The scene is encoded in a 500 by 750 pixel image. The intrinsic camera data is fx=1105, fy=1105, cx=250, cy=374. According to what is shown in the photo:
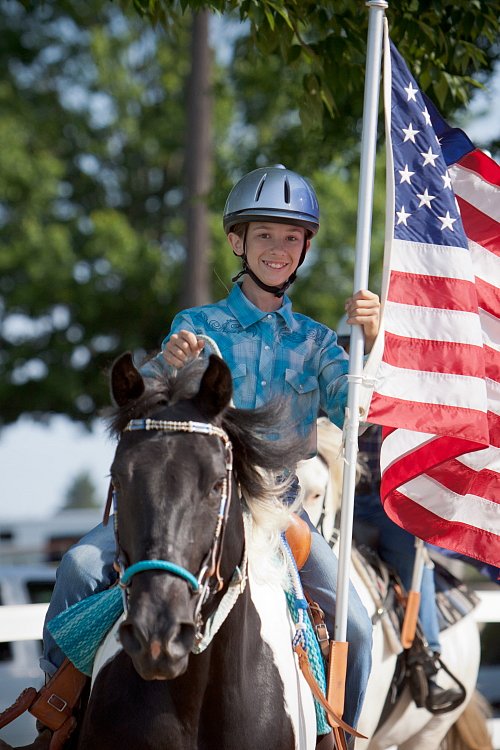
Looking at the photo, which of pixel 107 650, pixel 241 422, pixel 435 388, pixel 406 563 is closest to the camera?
pixel 241 422

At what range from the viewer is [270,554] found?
157 inches

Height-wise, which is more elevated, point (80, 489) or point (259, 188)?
point (259, 188)

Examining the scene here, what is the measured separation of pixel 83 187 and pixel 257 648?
2028 cm

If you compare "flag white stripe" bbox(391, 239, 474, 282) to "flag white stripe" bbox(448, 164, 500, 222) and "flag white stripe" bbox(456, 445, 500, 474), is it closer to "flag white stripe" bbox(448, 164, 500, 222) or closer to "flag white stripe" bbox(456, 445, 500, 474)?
"flag white stripe" bbox(448, 164, 500, 222)

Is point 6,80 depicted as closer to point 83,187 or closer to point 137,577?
point 83,187

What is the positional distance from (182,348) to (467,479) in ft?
6.25

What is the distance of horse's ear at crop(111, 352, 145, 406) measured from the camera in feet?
11.5

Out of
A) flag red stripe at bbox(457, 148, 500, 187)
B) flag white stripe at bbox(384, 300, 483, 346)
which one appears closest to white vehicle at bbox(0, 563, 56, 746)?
flag white stripe at bbox(384, 300, 483, 346)

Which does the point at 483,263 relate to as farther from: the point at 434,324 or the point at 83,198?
the point at 83,198

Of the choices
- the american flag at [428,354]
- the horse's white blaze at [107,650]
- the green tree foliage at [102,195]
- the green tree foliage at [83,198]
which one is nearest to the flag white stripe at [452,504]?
the american flag at [428,354]

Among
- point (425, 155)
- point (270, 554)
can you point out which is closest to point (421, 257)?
point (425, 155)

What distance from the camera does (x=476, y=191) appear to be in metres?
5.35

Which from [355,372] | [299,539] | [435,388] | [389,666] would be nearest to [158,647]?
[299,539]

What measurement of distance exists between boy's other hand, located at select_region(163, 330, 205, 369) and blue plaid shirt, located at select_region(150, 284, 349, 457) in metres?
0.45
